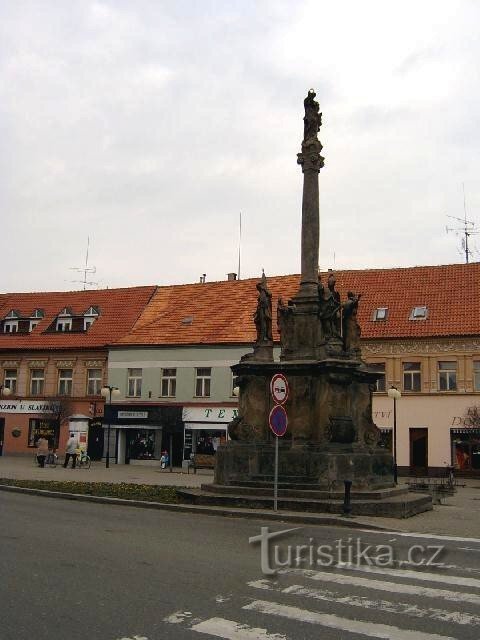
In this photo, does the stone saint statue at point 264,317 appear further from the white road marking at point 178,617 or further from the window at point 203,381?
the window at point 203,381

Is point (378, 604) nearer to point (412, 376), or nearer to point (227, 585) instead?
point (227, 585)

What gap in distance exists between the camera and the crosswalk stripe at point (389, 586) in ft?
24.6

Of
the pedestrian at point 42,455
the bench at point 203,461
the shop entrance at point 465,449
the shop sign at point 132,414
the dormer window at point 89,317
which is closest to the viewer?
the pedestrian at point 42,455

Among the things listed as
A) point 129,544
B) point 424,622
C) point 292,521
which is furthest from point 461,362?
point 424,622

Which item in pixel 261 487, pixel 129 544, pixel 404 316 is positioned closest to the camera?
pixel 129 544

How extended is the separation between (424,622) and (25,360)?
4311cm

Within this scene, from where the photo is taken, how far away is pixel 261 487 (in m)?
16.5

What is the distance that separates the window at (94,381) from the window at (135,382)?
2.34m

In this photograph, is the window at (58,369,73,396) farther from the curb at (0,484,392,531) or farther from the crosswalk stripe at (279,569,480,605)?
the crosswalk stripe at (279,569,480,605)

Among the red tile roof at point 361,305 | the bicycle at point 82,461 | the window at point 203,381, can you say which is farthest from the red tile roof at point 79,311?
the bicycle at point 82,461

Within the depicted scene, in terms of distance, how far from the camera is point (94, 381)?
148ft

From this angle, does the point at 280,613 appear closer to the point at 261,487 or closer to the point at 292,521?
the point at 292,521

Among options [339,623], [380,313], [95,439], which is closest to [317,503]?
[339,623]

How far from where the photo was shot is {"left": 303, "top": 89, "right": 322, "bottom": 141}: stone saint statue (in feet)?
63.1
